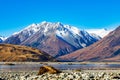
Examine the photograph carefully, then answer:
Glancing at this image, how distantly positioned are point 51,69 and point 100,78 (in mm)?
14955

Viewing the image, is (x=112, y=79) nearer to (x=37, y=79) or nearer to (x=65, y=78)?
(x=65, y=78)

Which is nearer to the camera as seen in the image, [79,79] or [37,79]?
[79,79]

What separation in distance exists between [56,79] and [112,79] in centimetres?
590

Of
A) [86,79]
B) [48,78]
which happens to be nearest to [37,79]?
[48,78]

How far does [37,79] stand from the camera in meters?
37.4

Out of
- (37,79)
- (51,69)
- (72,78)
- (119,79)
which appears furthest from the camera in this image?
(51,69)

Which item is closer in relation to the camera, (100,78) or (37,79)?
(100,78)

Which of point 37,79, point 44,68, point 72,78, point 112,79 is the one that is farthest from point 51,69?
point 112,79

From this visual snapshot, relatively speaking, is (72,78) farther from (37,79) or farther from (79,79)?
(37,79)

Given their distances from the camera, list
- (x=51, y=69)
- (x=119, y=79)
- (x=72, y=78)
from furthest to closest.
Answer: (x=51, y=69) < (x=72, y=78) < (x=119, y=79)

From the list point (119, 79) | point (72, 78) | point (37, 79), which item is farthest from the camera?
point (37, 79)

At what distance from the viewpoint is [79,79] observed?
33.5 m

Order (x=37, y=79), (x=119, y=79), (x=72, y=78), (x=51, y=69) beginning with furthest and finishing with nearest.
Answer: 1. (x=51, y=69)
2. (x=37, y=79)
3. (x=72, y=78)
4. (x=119, y=79)

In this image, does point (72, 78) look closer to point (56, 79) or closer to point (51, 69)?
point (56, 79)
